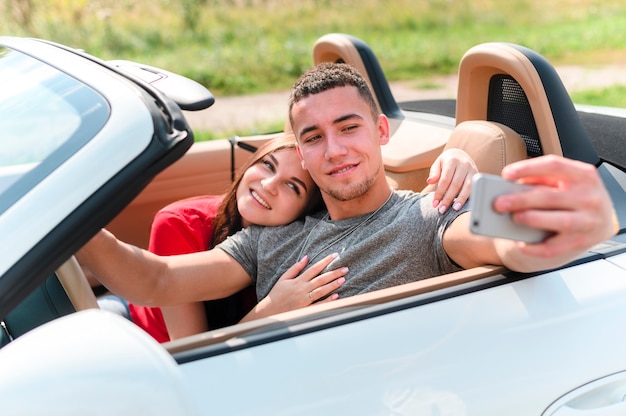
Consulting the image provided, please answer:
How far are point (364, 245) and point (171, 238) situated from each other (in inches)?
26.5

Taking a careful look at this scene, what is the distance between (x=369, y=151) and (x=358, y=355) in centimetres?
78

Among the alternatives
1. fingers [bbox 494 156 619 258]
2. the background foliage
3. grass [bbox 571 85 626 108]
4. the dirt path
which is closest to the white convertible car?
fingers [bbox 494 156 619 258]

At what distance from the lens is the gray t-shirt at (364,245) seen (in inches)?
74.9

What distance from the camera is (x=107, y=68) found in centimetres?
159

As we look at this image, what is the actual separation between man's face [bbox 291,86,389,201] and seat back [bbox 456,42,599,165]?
469mm

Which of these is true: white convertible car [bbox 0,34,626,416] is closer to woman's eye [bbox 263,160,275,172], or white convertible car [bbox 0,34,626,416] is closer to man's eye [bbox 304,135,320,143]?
man's eye [bbox 304,135,320,143]

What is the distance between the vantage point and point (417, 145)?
112 inches

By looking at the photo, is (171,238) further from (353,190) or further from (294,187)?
(353,190)

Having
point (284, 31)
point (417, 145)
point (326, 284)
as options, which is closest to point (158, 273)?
point (326, 284)

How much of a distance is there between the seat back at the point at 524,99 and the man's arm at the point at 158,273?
96 centimetres

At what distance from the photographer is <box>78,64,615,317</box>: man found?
1.89 m

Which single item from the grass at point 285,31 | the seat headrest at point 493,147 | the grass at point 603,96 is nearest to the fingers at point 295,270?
the seat headrest at point 493,147

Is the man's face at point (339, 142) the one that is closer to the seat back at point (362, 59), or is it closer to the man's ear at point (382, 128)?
the man's ear at point (382, 128)

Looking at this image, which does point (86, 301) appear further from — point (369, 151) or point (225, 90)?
point (225, 90)
